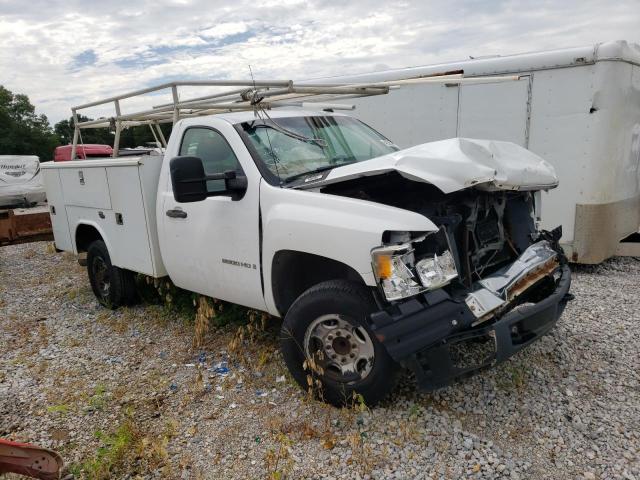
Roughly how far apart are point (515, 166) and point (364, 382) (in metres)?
1.78

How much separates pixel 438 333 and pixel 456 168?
3.26ft

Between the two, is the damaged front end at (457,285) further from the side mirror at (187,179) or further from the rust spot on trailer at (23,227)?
the rust spot on trailer at (23,227)

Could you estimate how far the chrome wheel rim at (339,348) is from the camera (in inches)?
131

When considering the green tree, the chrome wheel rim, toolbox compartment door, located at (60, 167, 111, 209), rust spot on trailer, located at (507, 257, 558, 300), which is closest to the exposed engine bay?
rust spot on trailer, located at (507, 257, 558, 300)

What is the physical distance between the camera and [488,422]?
330cm

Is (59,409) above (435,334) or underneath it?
underneath

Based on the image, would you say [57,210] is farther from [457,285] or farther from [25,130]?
[25,130]

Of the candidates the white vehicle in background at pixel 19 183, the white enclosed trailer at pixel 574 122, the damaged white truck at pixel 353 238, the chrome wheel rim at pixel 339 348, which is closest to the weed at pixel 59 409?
the damaged white truck at pixel 353 238

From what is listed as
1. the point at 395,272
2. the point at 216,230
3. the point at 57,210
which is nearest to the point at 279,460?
the point at 395,272

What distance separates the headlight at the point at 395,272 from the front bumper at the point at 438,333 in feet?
0.22

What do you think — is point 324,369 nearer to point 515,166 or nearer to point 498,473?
point 498,473

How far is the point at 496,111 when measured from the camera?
689 centimetres

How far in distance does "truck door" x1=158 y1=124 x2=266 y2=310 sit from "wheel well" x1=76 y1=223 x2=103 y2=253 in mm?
1793

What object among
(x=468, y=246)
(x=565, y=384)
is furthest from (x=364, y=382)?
(x=565, y=384)
